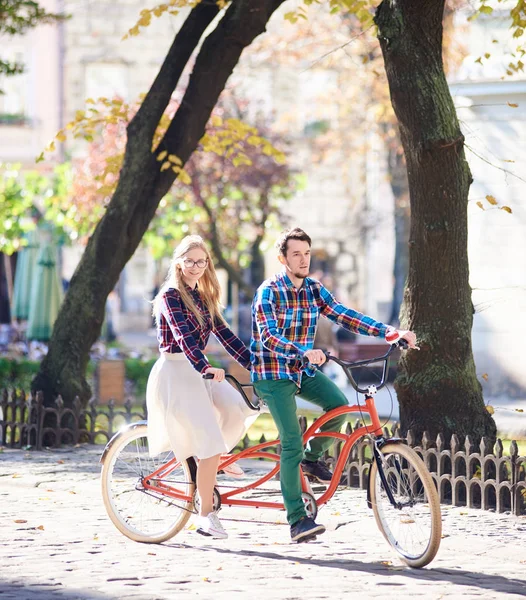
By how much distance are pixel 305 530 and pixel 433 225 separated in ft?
10.1

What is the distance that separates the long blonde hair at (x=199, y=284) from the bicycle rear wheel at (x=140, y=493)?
75cm

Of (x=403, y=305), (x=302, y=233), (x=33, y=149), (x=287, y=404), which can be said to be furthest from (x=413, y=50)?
(x=33, y=149)

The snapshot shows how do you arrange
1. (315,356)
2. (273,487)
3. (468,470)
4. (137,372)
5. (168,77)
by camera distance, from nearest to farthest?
1. (315,356)
2. (273,487)
3. (468,470)
4. (168,77)
5. (137,372)

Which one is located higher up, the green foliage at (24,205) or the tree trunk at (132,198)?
the green foliage at (24,205)

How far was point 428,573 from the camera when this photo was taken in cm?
651

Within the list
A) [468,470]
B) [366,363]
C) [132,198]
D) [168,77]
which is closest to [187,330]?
[366,363]

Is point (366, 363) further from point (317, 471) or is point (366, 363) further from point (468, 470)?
point (468, 470)

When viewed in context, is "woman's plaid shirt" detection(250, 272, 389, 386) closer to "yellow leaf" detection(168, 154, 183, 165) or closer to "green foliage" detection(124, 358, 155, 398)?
"yellow leaf" detection(168, 154, 183, 165)

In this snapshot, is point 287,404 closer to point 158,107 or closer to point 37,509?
point 37,509

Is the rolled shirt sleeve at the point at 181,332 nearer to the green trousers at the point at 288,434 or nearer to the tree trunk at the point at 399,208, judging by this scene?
the green trousers at the point at 288,434

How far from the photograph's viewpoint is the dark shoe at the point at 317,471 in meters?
7.15

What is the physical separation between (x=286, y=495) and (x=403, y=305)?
115 inches

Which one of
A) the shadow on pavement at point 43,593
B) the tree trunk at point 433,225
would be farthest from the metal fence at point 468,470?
the shadow on pavement at point 43,593

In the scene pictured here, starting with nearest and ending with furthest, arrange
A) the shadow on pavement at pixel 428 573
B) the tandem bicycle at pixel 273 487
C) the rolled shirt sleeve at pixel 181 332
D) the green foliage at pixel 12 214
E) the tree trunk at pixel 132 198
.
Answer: the shadow on pavement at pixel 428 573 → the tandem bicycle at pixel 273 487 → the rolled shirt sleeve at pixel 181 332 → the tree trunk at pixel 132 198 → the green foliage at pixel 12 214
